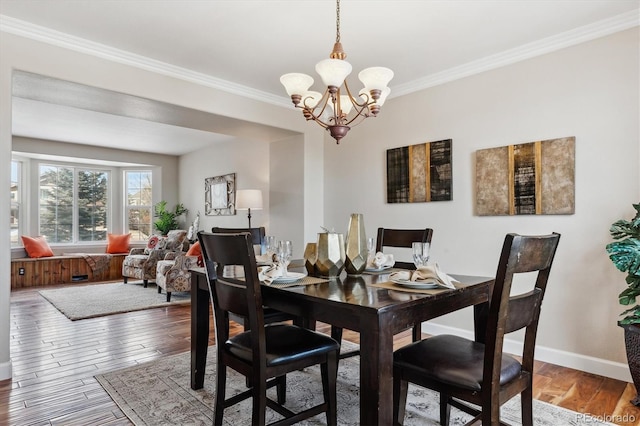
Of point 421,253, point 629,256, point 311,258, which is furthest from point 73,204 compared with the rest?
point 629,256

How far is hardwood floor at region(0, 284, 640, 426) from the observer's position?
2.13 meters

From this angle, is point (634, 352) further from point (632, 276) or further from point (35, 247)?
point (35, 247)

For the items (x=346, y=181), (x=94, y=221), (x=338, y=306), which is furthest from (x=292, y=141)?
(x=94, y=221)

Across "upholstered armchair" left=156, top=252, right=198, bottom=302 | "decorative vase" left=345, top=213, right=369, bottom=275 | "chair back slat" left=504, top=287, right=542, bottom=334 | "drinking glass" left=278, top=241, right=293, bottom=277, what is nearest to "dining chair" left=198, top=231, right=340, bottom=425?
"drinking glass" left=278, top=241, right=293, bottom=277

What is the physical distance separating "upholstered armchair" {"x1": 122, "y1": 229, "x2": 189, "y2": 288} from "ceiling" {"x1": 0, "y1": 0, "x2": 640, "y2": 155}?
9.71 ft

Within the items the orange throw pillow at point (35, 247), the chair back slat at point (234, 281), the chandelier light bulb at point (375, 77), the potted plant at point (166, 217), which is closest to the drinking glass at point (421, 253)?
the chair back slat at point (234, 281)

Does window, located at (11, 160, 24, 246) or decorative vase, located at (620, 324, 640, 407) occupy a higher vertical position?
window, located at (11, 160, 24, 246)

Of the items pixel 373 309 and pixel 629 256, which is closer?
pixel 373 309

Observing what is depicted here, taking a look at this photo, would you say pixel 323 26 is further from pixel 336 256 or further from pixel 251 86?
pixel 336 256

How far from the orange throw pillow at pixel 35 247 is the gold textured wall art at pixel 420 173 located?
618 cm

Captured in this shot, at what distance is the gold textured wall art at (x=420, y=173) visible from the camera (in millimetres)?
3531

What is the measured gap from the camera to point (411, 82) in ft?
12.3

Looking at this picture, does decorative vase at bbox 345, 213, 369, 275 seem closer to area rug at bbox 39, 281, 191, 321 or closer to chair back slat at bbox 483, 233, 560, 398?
chair back slat at bbox 483, 233, 560, 398

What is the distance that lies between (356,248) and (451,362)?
30.6 inches
